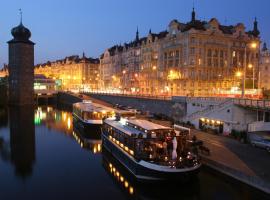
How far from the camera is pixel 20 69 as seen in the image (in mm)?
114062

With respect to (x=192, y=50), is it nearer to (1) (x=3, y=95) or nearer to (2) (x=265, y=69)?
(2) (x=265, y=69)

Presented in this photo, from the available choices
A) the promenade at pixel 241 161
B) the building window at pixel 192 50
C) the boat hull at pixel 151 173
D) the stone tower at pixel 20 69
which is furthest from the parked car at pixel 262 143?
the stone tower at pixel 20 69

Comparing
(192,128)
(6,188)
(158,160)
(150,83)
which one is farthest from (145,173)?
(150,83)

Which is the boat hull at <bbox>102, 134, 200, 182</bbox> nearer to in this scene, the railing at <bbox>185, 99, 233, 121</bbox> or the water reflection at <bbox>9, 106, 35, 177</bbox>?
the water reflection at <bbox>9, 106, 35, 177</bbox>

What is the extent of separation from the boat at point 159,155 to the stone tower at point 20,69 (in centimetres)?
8920

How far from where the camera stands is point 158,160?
27.1 m

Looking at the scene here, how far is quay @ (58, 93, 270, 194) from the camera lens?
24.3 meters

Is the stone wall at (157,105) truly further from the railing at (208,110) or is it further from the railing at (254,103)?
the railing at (254,103)

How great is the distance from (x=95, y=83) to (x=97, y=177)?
165 meters

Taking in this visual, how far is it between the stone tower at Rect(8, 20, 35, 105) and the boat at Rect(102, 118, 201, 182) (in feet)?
293

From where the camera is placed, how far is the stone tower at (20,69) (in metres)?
112

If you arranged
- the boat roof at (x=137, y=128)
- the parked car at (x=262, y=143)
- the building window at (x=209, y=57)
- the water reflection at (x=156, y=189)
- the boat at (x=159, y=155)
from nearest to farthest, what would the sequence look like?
the water reflection at (x=156, y=189)
the boat at (x=159, y=155)
the boat roof at (x=137, y=128)
the parked car at (x=262, y=143)
the building window at (x=209, y=57)

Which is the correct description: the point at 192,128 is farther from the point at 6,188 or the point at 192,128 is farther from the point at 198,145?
the point at 6,188

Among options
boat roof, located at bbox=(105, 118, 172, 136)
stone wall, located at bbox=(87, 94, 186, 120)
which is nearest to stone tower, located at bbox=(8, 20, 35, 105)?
stone wall, located at bbox=(87, 94, 186, 120)
